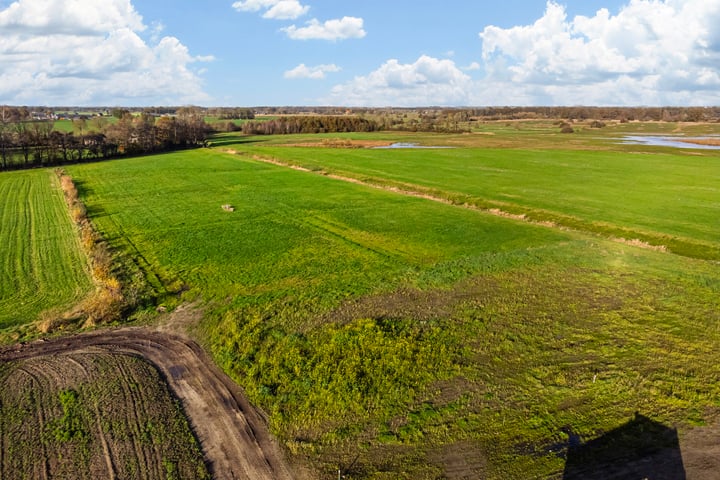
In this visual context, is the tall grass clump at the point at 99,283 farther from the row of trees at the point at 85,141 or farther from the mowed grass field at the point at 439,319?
the row of trees at the point at 85,141

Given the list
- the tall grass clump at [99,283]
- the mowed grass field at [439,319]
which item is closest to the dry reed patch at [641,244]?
the mowed grass field at [439,319]

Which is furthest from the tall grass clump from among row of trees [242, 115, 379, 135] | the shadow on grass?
row of trees [242, 115, 379, 135]

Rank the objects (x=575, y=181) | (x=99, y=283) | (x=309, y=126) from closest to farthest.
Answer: (x=99, y=283), (x=575, y=181), (x=309, y=126)

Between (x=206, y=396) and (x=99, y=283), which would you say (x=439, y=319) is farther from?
(x=99, y=283)

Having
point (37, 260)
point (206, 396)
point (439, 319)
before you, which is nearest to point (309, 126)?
point (37, 260)

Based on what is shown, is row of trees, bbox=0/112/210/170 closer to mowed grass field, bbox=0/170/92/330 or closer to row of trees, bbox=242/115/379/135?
mowed grass field, bbox=0/170/92/330

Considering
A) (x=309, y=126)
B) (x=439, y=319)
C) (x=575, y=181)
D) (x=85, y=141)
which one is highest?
(x=309, y=126)
